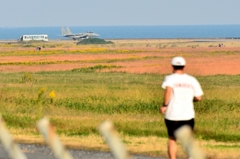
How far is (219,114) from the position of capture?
23.2 m

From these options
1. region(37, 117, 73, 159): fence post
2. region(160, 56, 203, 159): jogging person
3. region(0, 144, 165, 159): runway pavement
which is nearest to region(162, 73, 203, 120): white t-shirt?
region(160, 56, 203, 159): jogging person

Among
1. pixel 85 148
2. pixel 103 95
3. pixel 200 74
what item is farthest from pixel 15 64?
pixel 85 148

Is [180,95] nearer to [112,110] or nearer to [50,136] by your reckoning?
[50,136]

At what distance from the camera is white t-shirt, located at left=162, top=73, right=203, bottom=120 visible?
9.53 metres

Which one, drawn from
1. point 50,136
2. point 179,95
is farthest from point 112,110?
point 50,136

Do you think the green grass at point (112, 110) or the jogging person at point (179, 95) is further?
the green grass at point (112, 110)

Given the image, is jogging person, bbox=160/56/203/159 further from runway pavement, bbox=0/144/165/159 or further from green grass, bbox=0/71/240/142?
green grass, bbox=0/71/240/142

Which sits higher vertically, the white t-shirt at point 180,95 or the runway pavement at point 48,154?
the white t-shirt at point 180,95

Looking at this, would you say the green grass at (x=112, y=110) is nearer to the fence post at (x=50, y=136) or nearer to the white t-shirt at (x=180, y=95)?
the white t-shirt at (x=180, y=95)

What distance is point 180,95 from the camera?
9.54m

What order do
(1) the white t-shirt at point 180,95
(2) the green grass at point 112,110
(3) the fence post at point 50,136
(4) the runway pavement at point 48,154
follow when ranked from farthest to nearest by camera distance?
(2) the green grass at point 112,110 < (4) the runway pavement at point 48,154 < (1) the white t-shirt at point 180,95 < (3) the fence post at point 50,136

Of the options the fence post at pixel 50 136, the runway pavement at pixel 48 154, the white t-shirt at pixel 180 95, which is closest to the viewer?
the fence post at pixel 50 136

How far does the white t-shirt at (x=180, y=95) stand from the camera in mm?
9531

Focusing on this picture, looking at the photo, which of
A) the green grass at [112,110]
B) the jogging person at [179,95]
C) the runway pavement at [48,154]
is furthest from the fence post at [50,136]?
the green grass at [112,110]
